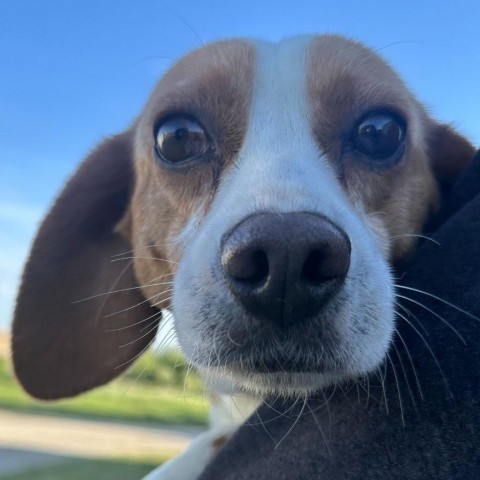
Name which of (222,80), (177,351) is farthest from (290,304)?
(222,80)

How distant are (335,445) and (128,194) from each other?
1.53 meters

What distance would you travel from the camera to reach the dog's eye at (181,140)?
72.7 inches

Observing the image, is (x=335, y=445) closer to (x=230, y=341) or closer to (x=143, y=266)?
(x=230, y=341)

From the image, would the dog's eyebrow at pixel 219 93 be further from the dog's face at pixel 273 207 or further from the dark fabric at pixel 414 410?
the dark fabric at pixel 414 410

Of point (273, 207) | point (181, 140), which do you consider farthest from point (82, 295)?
point (273, 207)

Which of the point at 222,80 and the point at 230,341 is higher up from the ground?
the point at 222,80

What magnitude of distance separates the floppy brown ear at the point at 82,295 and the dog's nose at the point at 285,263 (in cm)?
106

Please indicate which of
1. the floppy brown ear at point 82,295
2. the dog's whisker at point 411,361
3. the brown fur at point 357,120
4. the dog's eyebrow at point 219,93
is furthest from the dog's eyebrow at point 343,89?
the floppy brown ear at point 82,295

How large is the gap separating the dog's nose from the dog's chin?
0.18 metres

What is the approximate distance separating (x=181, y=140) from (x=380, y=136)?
57 cm

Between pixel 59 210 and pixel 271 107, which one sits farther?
pixel 59 210

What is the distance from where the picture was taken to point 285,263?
105 cm

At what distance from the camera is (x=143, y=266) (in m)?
2.21

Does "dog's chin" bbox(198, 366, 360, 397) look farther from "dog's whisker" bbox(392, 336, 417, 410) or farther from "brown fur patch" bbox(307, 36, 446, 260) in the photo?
"brown fur patch" bbox(307, 36, 446, 260)
